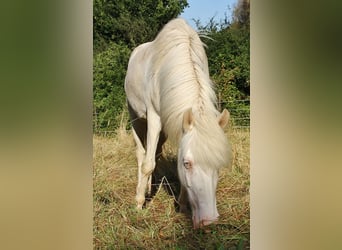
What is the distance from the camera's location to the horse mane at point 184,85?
1.54m

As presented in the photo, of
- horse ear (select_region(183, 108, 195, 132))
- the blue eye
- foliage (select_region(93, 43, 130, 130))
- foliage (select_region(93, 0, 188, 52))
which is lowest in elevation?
the blue eye

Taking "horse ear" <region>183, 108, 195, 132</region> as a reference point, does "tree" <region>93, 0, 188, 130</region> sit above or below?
above

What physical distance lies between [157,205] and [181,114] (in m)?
0.32

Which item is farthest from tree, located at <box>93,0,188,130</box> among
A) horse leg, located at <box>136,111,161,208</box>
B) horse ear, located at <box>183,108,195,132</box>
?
horse ear, located at <box>183,108,195,132</box>

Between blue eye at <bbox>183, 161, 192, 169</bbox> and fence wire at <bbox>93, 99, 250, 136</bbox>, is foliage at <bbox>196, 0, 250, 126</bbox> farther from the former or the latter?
blue eye at <bbox>183, 161, 192, 169</bbox>

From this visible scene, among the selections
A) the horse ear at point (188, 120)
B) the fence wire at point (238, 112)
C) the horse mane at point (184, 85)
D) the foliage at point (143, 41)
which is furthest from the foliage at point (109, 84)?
the fence wire at point (238, 112)

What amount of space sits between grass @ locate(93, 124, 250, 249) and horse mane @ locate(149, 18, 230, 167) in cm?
6

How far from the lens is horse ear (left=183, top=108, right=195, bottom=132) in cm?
153

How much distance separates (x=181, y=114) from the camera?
156cm

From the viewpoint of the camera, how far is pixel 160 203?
1.62 m

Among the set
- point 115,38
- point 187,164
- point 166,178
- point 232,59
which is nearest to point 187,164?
point 187,164

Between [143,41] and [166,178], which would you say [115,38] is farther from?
[166,178]
